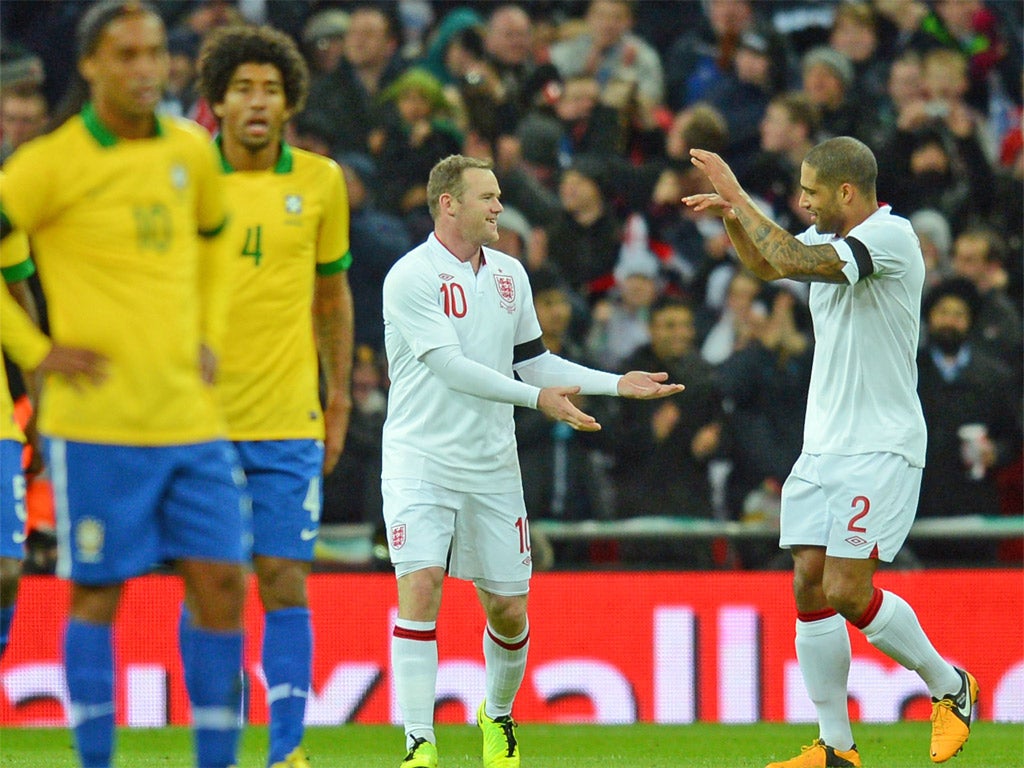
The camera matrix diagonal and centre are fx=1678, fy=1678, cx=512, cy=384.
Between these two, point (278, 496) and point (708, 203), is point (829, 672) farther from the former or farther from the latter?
point (278, 496)

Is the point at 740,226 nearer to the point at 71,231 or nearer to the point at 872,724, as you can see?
the point at 71,231

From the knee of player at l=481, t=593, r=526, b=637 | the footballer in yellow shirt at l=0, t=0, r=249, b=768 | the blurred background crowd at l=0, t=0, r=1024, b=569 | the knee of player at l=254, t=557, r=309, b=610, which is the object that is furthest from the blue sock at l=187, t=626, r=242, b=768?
the blurred background crowd at l=0, t=0, r=1024, b=569

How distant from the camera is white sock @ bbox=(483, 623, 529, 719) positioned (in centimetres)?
710

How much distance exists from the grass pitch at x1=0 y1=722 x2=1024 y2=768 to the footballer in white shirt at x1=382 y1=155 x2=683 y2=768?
2.96ft

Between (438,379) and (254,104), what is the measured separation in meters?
1.57

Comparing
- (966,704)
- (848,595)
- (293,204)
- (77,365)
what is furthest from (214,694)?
(966,704)

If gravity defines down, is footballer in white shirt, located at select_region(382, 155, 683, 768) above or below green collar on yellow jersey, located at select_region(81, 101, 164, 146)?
below

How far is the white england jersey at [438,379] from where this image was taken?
22.4ft

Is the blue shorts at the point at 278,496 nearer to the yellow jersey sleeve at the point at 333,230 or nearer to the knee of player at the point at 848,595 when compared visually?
the yellow jersey sleeve at the point at 333,230

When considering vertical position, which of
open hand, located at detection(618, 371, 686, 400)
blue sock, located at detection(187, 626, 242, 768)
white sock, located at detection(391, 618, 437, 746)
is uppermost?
open hand, located at detection(618, 371, 686, 400)

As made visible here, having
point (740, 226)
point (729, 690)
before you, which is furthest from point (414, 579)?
point (729, 690)

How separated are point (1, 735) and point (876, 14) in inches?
344

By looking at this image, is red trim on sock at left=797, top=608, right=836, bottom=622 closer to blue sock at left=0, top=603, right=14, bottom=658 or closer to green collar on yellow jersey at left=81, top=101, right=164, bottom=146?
blue sock at left=0, top=603, right=14, bottom=658

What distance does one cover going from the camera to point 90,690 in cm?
465
